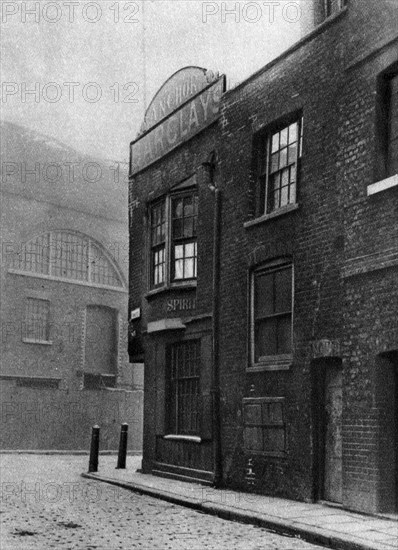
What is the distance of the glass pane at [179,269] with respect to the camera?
15.1 metres

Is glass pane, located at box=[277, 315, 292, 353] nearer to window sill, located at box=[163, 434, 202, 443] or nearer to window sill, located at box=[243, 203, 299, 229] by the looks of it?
window sill, located at box=[243, 203, 299, 229]

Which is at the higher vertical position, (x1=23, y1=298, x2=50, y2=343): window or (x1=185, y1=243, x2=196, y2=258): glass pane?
(x1=185, y1=243, x2=196, y2=258): glass pane

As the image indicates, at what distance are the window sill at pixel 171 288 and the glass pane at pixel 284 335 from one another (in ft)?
9.57

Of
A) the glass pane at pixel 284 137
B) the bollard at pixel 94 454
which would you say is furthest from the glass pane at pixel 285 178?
the bollard at pixel 94 454

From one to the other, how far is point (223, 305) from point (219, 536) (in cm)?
551

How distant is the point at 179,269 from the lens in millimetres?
15141

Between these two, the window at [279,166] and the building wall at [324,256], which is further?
the window at [279,166]

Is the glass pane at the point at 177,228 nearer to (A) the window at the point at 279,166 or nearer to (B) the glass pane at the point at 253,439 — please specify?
(A) the window at the point at 279,166

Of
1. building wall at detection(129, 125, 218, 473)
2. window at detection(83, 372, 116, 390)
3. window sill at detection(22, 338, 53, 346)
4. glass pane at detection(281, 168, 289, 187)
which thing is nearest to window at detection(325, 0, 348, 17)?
building wall at detection(129, 125, 218, 473)

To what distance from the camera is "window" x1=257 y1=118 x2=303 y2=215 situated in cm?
1187

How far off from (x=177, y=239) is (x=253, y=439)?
4.70 metres

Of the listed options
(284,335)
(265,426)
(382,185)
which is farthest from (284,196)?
(265,426)

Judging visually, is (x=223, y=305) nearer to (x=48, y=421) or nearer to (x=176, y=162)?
(x=176, y=162)

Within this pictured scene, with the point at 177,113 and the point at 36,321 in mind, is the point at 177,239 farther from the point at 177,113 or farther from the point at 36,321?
the point at 36,321
